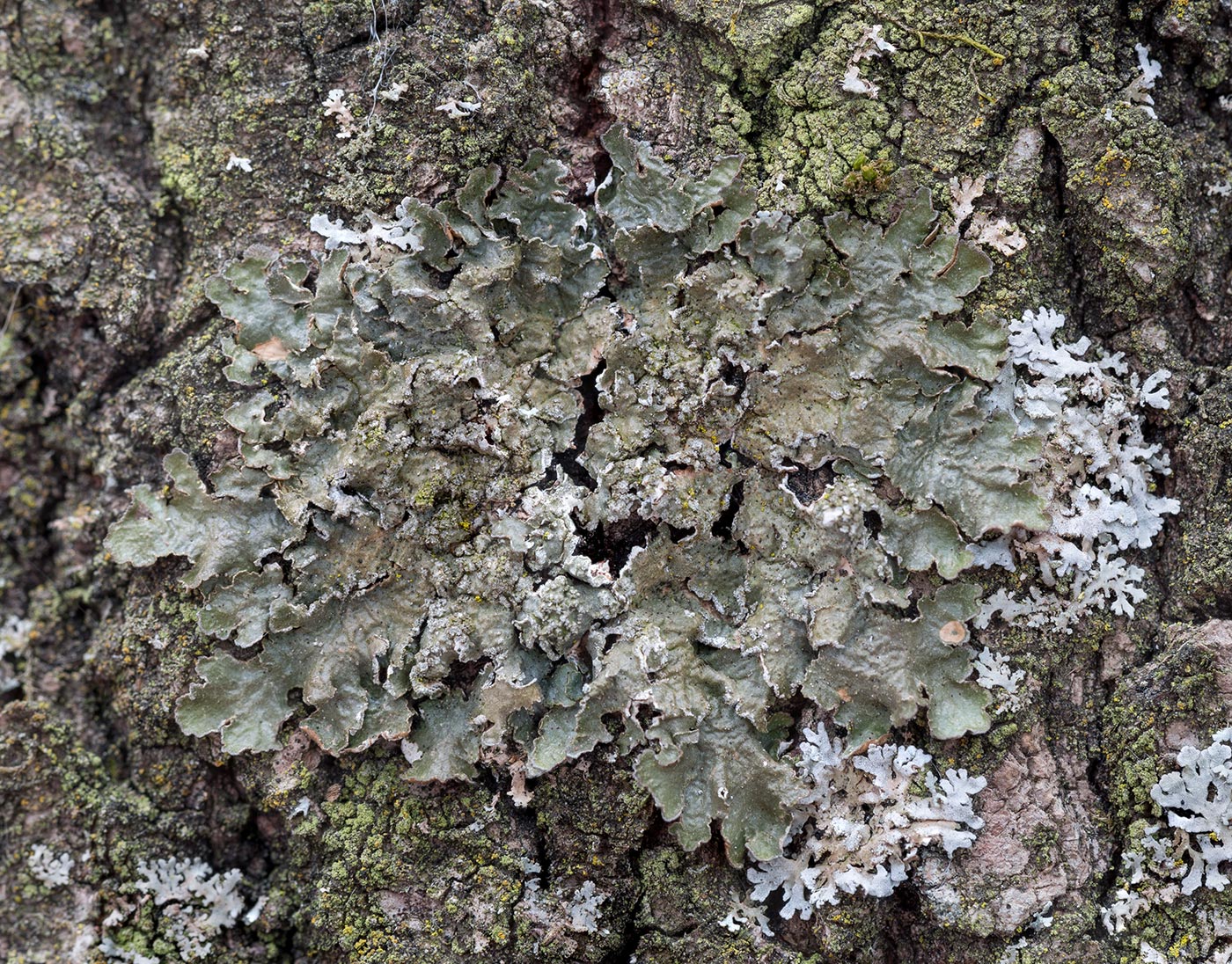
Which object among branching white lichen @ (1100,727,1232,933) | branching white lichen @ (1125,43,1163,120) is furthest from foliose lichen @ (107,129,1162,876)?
branching white lichen @ (1125,43,1163,120)

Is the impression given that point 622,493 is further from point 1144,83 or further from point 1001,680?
point 1144,83

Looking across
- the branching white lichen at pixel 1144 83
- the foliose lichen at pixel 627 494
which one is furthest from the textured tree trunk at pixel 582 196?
the foliose lichen at pixel 627 494

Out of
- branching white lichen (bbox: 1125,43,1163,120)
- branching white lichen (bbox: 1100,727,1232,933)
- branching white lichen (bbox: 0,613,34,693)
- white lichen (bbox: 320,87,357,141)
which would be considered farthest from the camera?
branching white lichen (bbox: 0,613,34,693)

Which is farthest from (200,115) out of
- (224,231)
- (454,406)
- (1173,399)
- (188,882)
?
(1173,399)

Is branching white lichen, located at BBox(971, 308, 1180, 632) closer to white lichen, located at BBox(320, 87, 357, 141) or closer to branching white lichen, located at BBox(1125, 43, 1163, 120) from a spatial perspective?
branching white lichen, located at BBox(1125, 43, 1163, 120)

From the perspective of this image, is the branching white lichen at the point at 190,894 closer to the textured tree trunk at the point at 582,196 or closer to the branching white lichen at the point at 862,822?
the textured tree trunk at the point at 582,196

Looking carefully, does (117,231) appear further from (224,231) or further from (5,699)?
(5,699)
